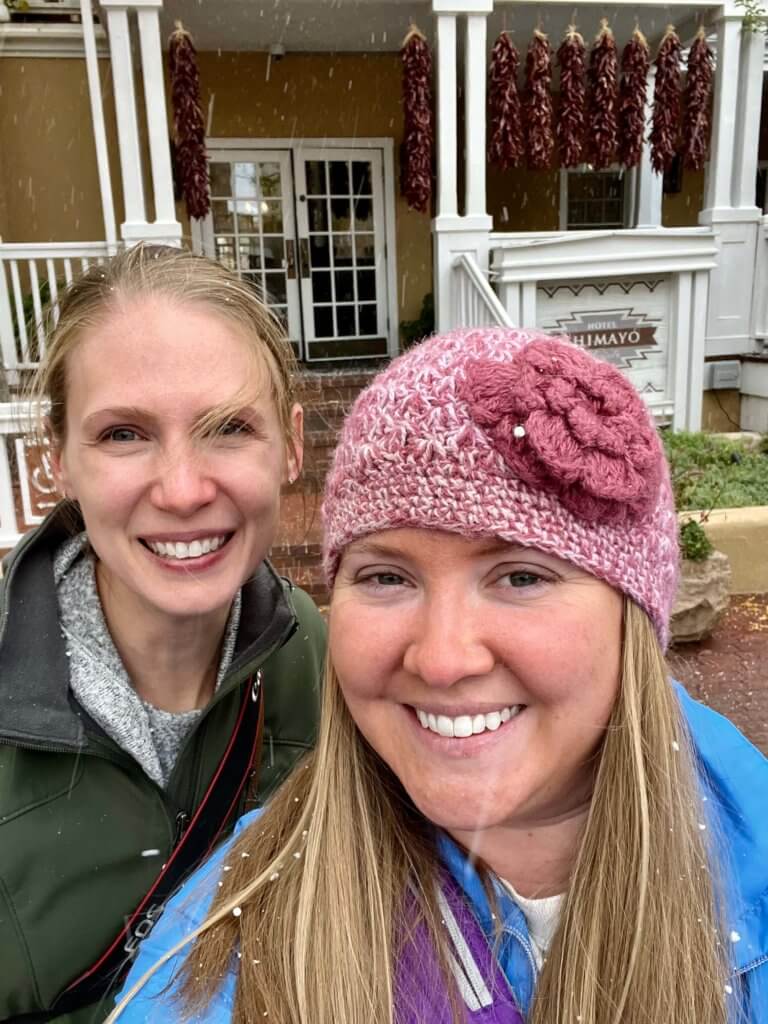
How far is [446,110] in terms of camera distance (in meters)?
6.89

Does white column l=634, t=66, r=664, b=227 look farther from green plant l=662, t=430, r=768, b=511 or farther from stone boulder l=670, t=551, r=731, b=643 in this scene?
stone boulder l=670, t=551, r=731, b=643

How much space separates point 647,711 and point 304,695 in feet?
3.36

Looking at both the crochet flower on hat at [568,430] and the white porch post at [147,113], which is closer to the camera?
the crochet flower on hat at [568,430]

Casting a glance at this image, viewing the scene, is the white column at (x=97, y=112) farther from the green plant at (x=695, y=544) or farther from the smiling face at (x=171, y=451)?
the smiling face at (x=171, y=451)

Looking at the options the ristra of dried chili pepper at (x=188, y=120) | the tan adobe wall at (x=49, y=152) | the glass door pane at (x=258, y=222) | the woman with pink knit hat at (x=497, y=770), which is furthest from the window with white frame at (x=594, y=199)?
the woman with pink knit hat at (x=497, y=770)

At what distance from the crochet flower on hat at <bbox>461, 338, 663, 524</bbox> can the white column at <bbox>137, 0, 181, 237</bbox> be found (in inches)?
248

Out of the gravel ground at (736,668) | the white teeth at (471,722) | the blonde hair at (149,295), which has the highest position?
the blonde hair at (149,295)

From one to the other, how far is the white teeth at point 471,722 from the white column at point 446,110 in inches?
A: 263

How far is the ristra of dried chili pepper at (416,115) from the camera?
6750 mm

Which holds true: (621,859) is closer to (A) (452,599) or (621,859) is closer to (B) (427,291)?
(A) (452,599)

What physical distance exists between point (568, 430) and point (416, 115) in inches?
270

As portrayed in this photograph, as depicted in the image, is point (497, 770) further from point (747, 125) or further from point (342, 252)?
point (342, 252)

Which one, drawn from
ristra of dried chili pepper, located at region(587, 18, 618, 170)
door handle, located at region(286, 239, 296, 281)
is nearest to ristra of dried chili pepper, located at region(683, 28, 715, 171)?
ristra of dried chili pepper, located at region(587, 18, 618, 170)

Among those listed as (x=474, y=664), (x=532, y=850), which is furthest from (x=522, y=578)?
(x=532, y=850)
